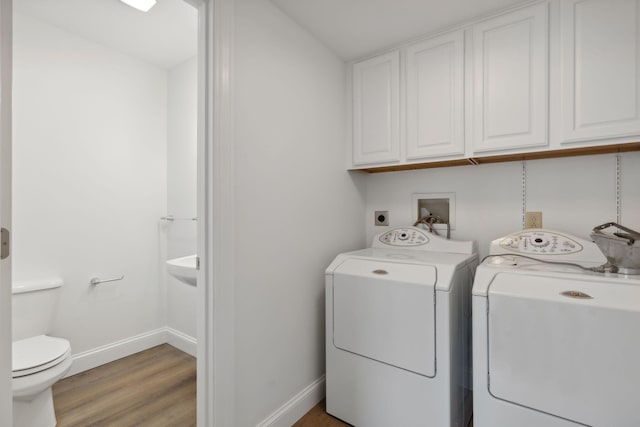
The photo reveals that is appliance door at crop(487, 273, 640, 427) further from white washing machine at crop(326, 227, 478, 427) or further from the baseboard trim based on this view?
the baseboard trim

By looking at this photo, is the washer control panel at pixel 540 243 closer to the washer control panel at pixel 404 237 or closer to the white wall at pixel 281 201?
the washer control panel at pixel 404 237

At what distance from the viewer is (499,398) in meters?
1.25

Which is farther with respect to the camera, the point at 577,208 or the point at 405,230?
the point at 405,230

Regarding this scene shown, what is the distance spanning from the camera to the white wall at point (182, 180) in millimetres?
2514

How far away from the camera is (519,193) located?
1840 millimetres

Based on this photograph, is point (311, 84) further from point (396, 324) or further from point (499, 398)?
point (499, 398)

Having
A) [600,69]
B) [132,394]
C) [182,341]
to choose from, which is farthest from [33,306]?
[600,69]

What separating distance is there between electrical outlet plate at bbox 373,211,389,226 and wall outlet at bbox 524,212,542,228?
2.88 feet

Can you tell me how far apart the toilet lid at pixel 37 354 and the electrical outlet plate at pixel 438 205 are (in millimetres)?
2285

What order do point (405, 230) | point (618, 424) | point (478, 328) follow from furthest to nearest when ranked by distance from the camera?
1. point (405, 230)
2. point (478, 328)
3. point (618, 424)

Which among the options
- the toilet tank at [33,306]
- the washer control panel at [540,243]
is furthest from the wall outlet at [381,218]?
the toilet tank at [33,306]

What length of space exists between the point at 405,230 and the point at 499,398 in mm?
1097

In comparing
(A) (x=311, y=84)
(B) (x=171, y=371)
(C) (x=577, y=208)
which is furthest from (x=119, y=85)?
(C) (x=577, y=208)

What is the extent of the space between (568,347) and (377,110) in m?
1.59
